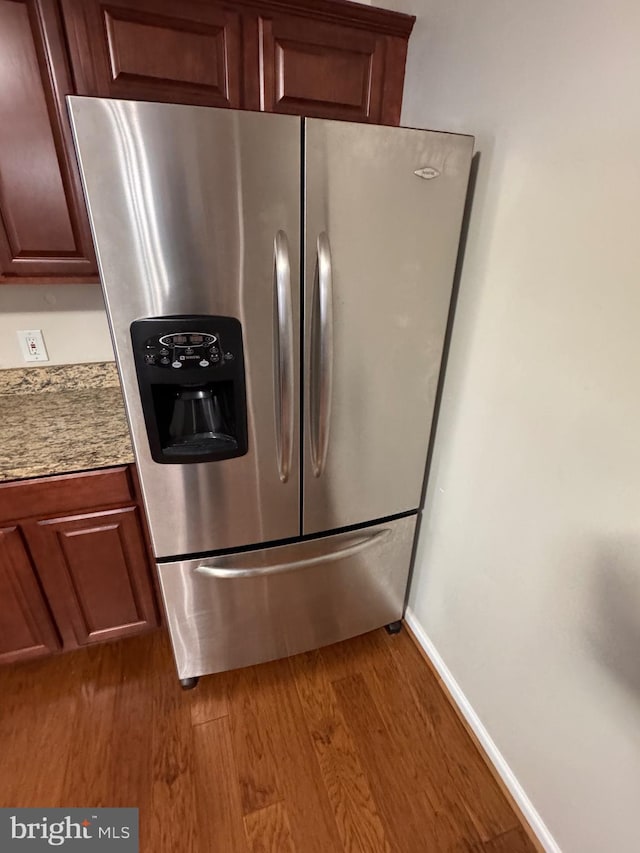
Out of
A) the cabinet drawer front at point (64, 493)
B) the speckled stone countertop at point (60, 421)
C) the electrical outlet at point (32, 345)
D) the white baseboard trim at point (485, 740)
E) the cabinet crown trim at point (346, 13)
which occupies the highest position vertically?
the cabinet crown trim at point (346, 13)

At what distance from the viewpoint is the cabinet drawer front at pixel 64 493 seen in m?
1.28

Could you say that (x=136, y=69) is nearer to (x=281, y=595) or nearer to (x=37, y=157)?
(x=37, y=157)

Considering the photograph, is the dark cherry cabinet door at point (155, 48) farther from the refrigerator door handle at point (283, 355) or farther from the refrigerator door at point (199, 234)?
the refrigerator door handle at point (283, 355)

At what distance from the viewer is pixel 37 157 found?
1.17 meters

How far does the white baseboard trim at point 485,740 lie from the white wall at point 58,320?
1.71 meters

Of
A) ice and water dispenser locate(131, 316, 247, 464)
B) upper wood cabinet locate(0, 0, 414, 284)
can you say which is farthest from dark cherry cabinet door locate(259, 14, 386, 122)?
ice and water dispenser locate(131, 316, 247, 464)

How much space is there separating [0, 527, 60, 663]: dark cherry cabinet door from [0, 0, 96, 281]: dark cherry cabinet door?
81 centimetres

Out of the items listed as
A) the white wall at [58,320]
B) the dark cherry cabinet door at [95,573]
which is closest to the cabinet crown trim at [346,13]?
the white wall at [58,320]

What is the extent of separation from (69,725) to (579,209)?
6.75ft

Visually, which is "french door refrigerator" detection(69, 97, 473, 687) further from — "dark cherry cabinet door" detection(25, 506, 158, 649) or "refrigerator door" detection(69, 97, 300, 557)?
"dark cherry cabinet door" detection(25, 506, 158, 649)

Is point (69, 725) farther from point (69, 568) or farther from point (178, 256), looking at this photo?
point (178, 256)

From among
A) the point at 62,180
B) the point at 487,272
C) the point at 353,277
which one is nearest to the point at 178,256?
the point at 353,277

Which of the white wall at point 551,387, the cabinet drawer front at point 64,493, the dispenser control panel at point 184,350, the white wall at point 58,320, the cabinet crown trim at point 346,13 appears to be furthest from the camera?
the white wall at point 58,320

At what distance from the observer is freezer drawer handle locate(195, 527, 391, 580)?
1362mm
